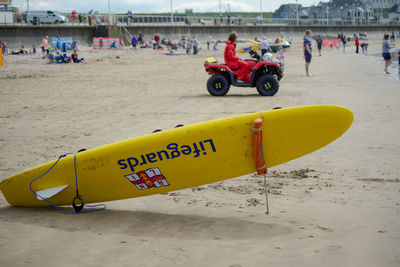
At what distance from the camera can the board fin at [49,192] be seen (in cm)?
448

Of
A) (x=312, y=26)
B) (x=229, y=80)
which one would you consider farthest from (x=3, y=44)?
(x=312, y=26)

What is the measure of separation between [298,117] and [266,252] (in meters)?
1.38

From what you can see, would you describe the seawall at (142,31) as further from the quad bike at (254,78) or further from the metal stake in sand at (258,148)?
the metal stake in sand at (258,148)

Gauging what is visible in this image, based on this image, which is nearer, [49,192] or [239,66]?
[49,192]

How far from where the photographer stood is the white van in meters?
38.3

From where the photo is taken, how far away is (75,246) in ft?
11.7

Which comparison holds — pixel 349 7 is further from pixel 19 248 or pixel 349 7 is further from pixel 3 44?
pixel 19 248

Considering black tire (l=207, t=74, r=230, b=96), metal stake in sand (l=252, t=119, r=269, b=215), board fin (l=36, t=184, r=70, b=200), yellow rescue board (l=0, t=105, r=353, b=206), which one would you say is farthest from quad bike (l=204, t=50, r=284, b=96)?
board fin (l=36, t=184, r=70, b=200)

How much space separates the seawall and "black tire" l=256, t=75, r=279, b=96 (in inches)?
1107

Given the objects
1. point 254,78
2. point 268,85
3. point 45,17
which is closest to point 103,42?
point 45,17

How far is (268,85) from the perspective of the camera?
460 inches

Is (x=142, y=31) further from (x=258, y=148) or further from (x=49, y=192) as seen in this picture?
(x=258, y=148)

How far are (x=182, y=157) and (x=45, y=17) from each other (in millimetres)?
38741

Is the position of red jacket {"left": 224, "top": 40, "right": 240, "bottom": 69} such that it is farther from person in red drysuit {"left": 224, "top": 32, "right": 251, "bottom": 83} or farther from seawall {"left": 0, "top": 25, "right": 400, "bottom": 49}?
seawall {"left": 0, "top": 25, "right": 400, "bottom": 49}
